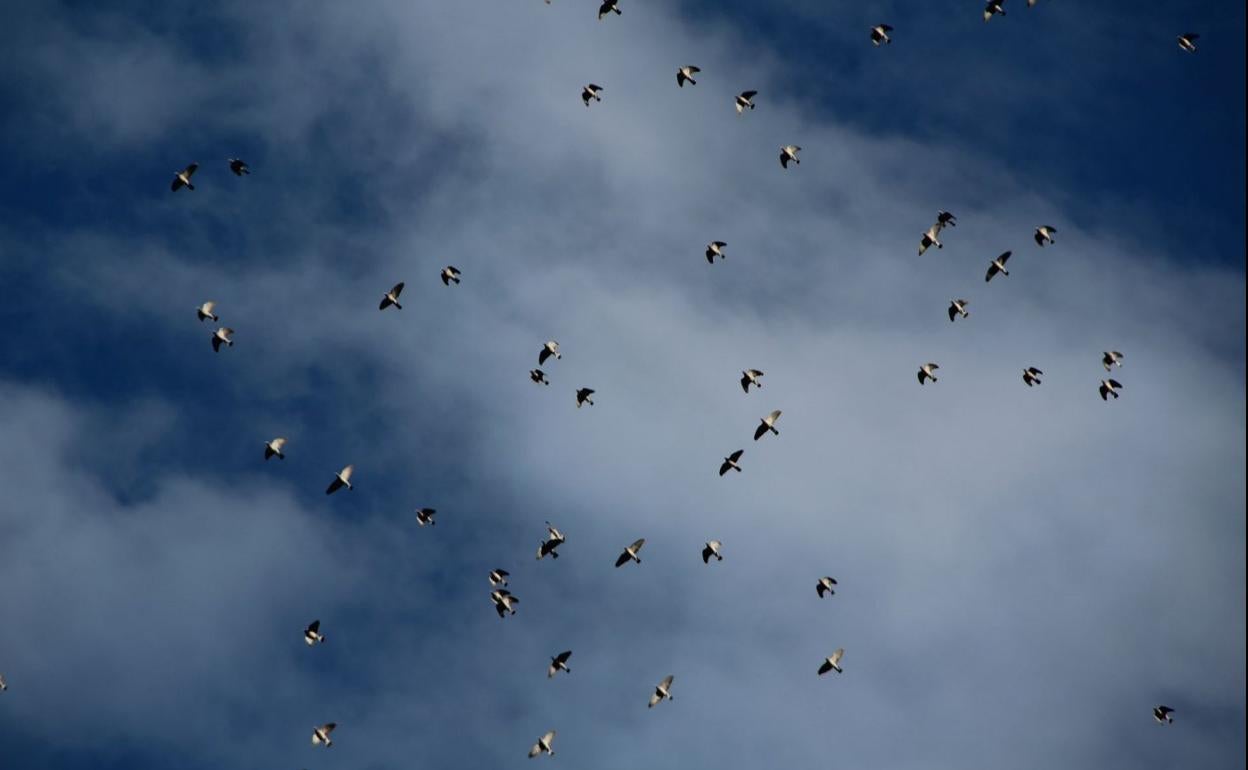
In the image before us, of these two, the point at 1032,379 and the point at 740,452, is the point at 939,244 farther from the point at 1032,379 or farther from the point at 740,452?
the point at 740,452

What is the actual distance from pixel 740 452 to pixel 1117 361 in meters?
23.6

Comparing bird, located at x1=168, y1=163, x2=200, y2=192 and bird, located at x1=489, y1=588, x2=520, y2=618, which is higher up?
bird, located at x1=168, y1=163, x2=200, y2=192

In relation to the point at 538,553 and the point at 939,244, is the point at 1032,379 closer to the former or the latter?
the point at 939,244

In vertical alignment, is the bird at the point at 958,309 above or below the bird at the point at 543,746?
above

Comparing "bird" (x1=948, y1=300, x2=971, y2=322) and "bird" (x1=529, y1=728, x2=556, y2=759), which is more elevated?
"bird" (x1=948, y1=300, x2=971, y2=322)

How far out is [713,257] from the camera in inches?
4205

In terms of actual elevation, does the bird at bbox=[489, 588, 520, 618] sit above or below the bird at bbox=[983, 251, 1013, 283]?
below

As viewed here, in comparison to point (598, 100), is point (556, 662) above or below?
below

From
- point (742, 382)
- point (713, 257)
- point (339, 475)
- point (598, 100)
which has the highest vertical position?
point (598, 100)

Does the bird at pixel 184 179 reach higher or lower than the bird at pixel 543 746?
higher

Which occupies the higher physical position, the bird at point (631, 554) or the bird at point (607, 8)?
the bird at point (607, 8)

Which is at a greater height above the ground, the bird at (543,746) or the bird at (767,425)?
the bird at (767,425)

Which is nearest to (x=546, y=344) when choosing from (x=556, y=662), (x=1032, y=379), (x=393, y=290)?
(x=393, y=290)

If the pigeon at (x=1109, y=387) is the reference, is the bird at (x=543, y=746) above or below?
below
